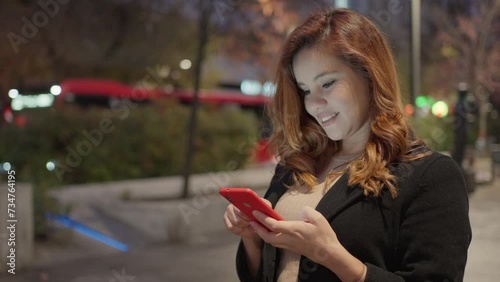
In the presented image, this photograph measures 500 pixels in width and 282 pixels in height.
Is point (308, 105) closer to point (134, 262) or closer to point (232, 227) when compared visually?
point (232, 227)

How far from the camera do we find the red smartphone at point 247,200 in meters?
1.06

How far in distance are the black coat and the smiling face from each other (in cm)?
11

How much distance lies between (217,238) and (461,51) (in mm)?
2864

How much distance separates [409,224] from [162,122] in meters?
7.39

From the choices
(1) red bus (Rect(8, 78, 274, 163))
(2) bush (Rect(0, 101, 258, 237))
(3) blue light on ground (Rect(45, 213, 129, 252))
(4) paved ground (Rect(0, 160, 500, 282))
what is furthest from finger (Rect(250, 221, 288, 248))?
(1) red bus (Rect(8, 78, 274, 163))

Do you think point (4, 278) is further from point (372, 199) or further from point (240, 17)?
point (240, 17)

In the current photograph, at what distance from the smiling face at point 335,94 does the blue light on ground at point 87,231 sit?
12.0ft

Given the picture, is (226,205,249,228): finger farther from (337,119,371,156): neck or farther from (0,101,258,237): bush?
(0,101,258,237): bush

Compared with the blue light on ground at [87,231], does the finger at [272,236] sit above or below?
above

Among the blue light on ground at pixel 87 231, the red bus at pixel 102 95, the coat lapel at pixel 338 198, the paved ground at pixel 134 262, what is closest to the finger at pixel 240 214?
the coat lapel at pixel 338 198

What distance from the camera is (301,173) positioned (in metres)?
1.30

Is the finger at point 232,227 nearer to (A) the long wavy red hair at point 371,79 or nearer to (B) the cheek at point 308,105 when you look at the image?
(A) the long wavy red hair at point 371,79

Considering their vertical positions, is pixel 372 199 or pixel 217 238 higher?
pixel 372 199

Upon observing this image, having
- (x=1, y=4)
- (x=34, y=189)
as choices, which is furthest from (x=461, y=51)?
(x=1, y=4)
